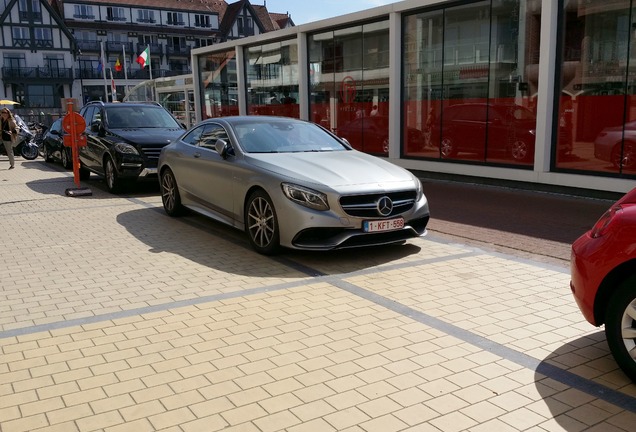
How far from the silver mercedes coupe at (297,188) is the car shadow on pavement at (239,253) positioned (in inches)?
9.3

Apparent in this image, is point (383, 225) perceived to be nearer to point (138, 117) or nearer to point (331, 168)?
point (331, 168)

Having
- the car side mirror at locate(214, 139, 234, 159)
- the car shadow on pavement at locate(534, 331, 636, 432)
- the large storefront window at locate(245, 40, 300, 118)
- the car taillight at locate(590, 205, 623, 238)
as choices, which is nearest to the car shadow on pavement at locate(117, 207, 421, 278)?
the car side mirror at locate(214, 139, 234, 159)

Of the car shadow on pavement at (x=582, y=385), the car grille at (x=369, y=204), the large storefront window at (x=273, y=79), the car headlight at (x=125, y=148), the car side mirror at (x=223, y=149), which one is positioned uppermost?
the large storefront window at (x=273, y=79)

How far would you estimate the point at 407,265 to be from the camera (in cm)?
665

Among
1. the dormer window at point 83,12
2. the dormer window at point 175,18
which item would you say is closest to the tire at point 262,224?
the dormer window at point 83,12

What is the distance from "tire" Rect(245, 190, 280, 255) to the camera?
6863mm

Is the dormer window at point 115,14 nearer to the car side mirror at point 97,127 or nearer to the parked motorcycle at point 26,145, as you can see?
the parked motorcycle at point 26,145

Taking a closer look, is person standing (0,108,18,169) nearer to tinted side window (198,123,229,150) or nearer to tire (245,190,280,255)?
tinted side window (198,123,229,150)

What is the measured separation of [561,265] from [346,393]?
12.6 ft

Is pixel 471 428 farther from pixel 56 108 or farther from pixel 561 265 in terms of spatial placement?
pixel 56 108

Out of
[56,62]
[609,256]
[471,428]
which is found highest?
[56,62]

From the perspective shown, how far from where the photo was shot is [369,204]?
6637 mm

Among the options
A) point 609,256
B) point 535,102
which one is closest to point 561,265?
point 609,256

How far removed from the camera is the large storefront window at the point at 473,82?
12.5 m
